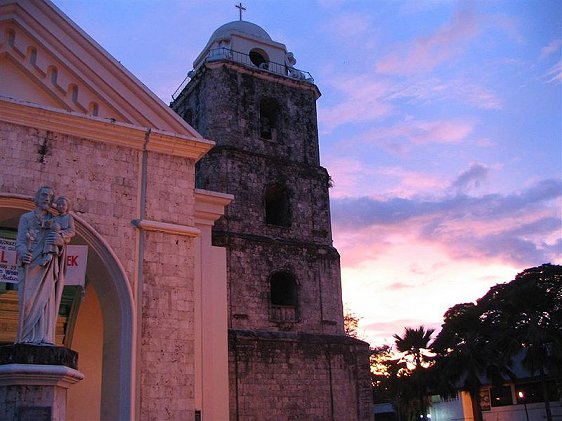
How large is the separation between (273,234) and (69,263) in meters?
11.9

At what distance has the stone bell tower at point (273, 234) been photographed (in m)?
20.1

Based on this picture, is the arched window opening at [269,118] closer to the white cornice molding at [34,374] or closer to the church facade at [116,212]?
the church facade at [116,212]

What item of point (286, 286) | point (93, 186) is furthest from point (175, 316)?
point (286, 286)

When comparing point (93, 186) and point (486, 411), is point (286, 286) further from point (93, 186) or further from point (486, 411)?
point (486, 411)

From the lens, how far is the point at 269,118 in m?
24.9

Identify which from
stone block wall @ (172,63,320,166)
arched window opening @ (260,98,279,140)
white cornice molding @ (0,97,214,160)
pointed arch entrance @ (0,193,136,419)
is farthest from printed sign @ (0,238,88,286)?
arched window opening @ (260,98,279,140)

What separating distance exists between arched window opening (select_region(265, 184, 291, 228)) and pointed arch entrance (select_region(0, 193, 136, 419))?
38.5ft

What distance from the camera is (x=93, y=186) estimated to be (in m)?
11.8

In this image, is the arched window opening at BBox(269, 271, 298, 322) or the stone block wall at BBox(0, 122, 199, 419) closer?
the stone block wall at BBox(0, 122, 199, 419)

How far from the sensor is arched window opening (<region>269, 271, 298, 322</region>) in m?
21.2

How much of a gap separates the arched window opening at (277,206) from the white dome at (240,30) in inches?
255

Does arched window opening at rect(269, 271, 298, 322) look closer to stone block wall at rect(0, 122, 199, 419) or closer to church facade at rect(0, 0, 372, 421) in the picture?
church facade at rect(0, 0, 372, 421)

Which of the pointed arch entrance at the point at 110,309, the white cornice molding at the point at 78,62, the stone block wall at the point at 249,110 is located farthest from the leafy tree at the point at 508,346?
the pointed arch entrance at the point at 110,309

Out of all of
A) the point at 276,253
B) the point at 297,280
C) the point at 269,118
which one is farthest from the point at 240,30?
the point at 297,280
